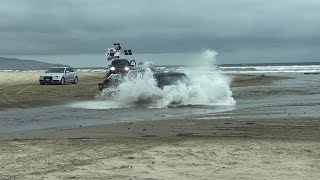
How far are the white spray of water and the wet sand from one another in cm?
724

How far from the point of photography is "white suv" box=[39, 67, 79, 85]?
3831cm

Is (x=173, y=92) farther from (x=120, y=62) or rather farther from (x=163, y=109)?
(x=120, y=62)

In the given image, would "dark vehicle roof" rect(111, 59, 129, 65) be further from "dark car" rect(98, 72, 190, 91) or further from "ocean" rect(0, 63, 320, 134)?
"dark car" rect(98, 72, 190, 91)

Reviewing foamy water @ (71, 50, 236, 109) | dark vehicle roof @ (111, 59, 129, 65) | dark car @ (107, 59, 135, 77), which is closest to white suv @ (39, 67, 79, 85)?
dark car @ (107, 59, 135, 77)

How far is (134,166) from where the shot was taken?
766cm

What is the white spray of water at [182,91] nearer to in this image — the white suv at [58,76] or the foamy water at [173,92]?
the foamy water at [173,92]

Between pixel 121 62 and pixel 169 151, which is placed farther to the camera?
pixel 121 62

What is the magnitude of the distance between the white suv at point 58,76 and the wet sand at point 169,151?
25.3 meters

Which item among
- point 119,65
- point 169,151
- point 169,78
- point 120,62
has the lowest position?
point 169,151

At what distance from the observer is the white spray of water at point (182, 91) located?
2120 centimetres

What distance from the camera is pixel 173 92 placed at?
69.6 ft

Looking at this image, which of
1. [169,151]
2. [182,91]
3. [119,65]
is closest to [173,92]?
[182,91]

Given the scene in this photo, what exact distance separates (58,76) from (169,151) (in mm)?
30668

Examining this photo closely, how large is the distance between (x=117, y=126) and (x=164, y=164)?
6019mm
